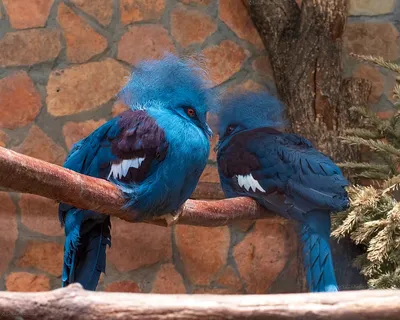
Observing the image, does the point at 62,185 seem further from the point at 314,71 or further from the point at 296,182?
the point at 314,71

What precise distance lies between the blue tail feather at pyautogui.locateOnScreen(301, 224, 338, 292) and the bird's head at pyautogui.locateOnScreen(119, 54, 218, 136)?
1.11ft

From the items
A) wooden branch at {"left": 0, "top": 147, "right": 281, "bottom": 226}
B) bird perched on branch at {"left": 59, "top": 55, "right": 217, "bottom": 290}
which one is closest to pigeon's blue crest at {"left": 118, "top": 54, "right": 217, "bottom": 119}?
bird perched on branch at {"left": 59, "top": 55, "right": 217, "bottom": 290}

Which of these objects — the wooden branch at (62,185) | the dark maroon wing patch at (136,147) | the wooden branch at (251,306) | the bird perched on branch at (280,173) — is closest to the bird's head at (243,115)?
the bird perched on branch at (280,173)

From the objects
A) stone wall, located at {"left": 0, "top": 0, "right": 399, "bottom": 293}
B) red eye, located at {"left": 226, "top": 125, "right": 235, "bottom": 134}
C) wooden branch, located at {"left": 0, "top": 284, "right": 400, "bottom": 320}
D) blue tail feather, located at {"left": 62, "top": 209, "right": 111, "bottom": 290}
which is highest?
wooden branch, located at {"left": 0, "top": 284, "right": 400, "bottom": 320}

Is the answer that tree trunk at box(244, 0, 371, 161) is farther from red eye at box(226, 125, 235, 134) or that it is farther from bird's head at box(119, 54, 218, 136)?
bird's head at box(119, 54, 218, 136)

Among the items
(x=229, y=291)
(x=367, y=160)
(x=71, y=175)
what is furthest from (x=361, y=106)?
(x=71, y=175)

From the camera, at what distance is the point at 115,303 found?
80 cm

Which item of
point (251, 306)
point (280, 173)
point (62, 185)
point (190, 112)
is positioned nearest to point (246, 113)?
point (280, 173)

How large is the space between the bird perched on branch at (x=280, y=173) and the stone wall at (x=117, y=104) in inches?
29.3

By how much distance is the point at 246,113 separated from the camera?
179 centimetres

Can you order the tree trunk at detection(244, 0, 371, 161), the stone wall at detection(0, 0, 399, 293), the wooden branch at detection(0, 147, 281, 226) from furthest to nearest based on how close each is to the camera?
1. the stone wall at detection(0, 0, 399, 293)
2. the tree trunk at detection(244, 0, 371, 161)
3. the wooden branch at detection(0, 147, 281, 226)

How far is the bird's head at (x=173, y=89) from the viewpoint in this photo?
55.4 inches

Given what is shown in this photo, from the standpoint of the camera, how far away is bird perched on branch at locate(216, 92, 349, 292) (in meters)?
1.56

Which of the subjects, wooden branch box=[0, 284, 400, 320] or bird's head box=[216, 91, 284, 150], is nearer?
wooden branch box=[0, 284, 400, 320]
